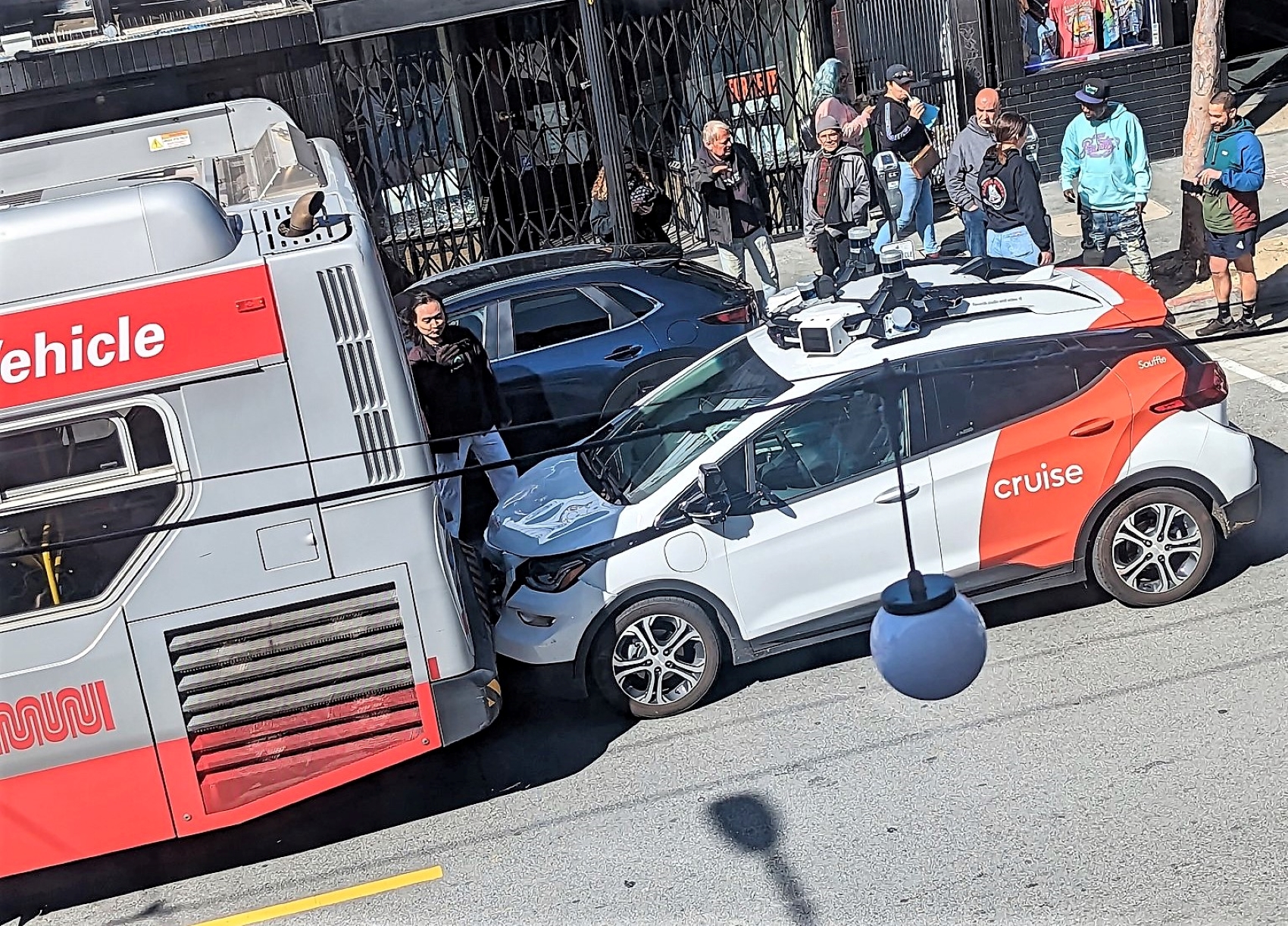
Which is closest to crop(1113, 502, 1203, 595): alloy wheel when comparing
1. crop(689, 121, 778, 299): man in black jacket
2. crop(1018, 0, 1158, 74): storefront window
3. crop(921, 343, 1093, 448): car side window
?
crop(921, 343, 1093, 448): car side window

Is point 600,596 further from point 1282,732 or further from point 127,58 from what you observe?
point 127,58

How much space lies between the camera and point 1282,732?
633cm

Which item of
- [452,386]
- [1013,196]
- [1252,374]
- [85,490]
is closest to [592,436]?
[452,386]

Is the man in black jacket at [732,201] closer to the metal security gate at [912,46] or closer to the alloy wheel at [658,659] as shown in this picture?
the metal security gate at [912,46]

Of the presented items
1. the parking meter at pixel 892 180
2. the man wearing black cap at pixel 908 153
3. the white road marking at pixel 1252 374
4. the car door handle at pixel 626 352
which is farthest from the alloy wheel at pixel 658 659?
the man wearing black cap at pixel 908 153

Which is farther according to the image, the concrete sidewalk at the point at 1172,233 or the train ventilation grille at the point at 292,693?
the concrete sidewalk at the point at 1172,233

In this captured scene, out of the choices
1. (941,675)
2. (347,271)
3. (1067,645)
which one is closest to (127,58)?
(347,271)

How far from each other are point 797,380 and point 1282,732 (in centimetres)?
272

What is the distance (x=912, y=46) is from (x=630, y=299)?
7.09 meters

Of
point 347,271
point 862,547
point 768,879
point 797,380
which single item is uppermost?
point 347,271

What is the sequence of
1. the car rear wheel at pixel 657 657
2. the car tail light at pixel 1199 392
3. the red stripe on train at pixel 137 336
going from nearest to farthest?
the red stripe on train at pixel 137 336 → the car rear wheel at pixel 657 657 → the car tail light at pixel 1199 392

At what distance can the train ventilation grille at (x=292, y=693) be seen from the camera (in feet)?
19.7

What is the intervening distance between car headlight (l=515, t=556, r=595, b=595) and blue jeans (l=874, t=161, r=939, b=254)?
6996mm

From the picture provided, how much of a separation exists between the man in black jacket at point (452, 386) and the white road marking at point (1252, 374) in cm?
509
